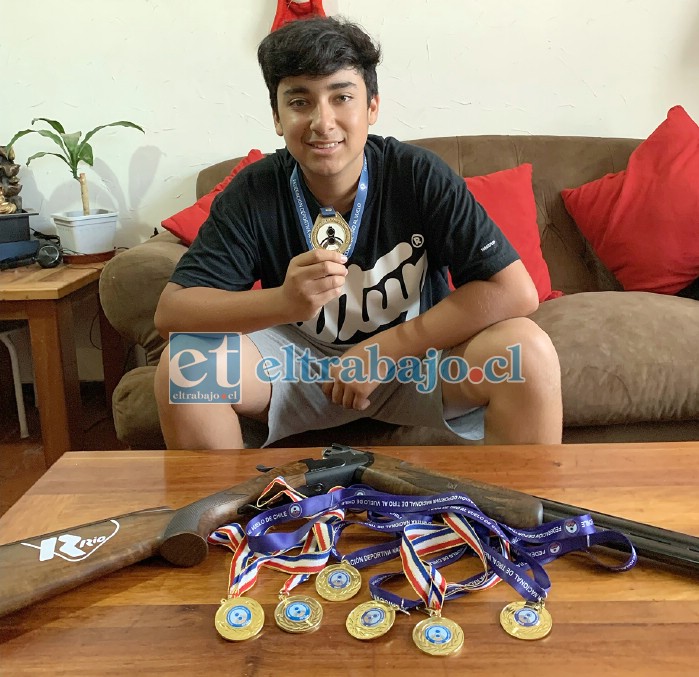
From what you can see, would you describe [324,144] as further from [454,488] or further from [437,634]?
[437,634]

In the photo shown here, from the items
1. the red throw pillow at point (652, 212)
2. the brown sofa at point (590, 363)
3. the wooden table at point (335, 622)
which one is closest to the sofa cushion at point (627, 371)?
the brown sofa at point (590, 363)

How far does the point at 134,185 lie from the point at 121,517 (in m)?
1.55

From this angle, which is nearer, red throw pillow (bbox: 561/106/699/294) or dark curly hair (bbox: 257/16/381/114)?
dark curly hair (bbox: 257/16/381/114)

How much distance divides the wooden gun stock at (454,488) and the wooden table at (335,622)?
2.4 inches

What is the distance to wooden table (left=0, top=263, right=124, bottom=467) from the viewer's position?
1524mm

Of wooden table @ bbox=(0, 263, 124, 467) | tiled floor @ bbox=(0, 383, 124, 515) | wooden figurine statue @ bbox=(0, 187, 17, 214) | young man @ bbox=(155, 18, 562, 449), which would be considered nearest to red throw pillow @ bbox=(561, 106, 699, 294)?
young man @ bbox=(155, 18, 562, 449)

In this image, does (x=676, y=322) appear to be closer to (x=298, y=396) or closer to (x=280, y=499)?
(x=298, y=396)

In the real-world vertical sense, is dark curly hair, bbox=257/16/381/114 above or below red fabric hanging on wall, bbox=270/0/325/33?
below

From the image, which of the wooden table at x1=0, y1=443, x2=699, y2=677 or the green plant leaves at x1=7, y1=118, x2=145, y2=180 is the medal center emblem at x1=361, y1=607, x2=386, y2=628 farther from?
the green plant leaves at x1=7, y1=118, x2=145, y2=180

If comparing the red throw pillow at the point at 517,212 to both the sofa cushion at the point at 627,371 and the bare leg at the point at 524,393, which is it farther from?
the bare leg at the point at 524,393

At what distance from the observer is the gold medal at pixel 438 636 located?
19.5 inches

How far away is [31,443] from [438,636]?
5.58ft

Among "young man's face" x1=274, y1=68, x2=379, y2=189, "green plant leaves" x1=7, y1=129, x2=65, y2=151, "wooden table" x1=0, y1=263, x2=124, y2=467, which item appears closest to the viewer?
"young man's face" x1=274, y1=68, x2=379, y2=189
